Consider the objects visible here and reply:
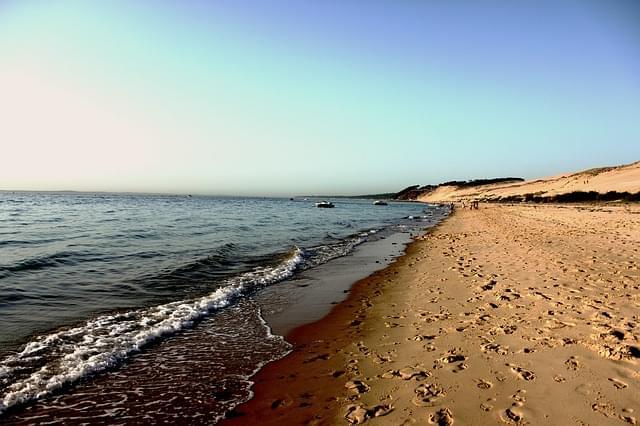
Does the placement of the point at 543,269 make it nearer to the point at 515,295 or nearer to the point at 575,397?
the point at 515,295

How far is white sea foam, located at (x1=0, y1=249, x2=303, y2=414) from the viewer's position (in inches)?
206

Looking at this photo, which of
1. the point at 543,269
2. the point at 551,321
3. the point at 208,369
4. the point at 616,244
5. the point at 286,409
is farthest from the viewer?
the point at 616,244

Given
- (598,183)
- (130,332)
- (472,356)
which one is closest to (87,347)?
(130,332)

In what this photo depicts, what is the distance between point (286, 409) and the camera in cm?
456

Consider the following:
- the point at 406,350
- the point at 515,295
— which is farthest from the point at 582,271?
the point at 406,350

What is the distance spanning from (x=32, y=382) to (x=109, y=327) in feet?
7.73

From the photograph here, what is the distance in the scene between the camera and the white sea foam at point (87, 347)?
5.23m

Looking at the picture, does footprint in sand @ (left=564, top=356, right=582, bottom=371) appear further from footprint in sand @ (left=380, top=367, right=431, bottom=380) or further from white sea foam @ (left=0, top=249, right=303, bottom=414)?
white sea foam @ (left=0, top=249, right=303, bottom=414)

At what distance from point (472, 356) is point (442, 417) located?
5.52 ft

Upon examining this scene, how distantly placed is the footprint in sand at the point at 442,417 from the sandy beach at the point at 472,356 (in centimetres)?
1

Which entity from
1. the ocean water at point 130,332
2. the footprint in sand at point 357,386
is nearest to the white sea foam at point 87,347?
the ocean water at point 130,332

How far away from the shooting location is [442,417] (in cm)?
394

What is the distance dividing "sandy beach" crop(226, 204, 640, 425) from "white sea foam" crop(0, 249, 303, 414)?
104 inches

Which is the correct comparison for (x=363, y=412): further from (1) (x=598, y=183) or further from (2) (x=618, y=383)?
(1) (x=598, y=183)
